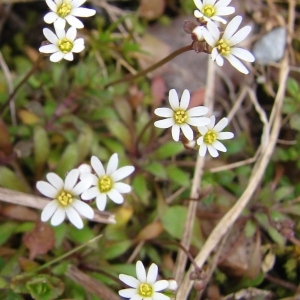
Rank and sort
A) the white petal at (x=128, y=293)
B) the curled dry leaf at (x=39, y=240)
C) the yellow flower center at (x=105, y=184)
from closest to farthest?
the white petal at (x=128, y=293) → the yellow flower center at (x=105, y=184) → the curled dry leaf at (x=39, y=240)

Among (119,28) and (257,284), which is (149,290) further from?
(119,28)

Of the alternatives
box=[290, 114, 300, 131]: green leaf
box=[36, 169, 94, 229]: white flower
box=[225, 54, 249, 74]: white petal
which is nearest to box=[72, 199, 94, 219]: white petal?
box=[36, 169, 94, 229]: white flower

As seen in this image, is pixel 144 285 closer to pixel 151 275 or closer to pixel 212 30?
pixel 151 275

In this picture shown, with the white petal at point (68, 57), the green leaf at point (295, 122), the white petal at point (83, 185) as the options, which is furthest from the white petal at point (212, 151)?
the green leaf at point (295, 122)

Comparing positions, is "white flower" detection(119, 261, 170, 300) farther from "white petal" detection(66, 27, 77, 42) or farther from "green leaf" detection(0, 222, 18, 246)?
"white petal" detection(66, 27, 77, 42)

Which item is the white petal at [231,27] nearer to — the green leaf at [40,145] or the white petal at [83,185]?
the white petal at [83,185]
